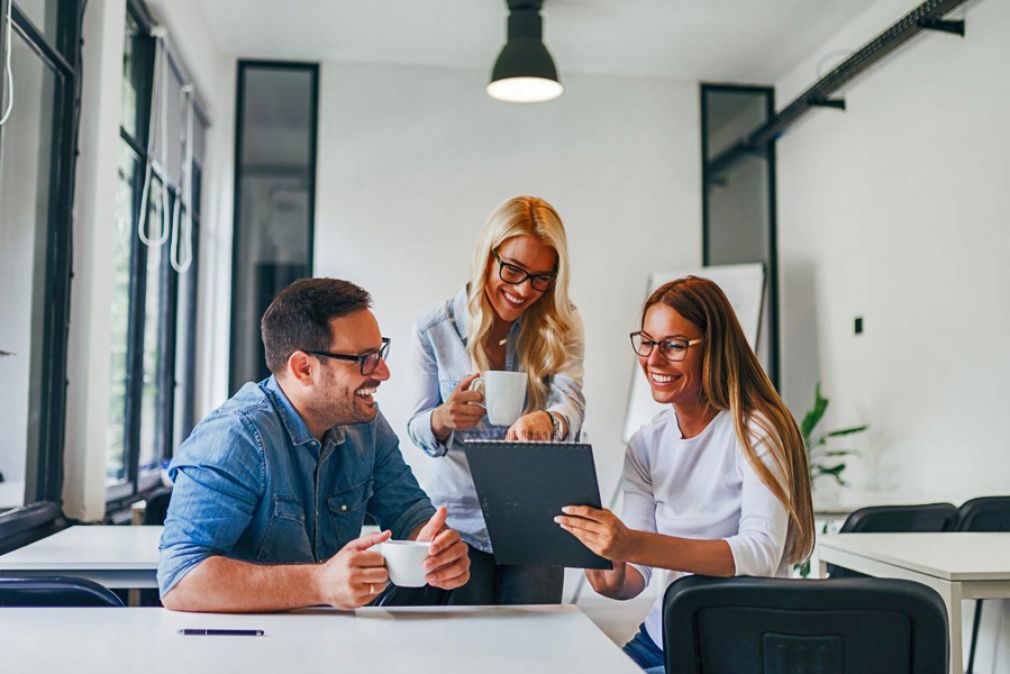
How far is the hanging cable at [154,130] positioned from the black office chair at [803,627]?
3486 millimetres

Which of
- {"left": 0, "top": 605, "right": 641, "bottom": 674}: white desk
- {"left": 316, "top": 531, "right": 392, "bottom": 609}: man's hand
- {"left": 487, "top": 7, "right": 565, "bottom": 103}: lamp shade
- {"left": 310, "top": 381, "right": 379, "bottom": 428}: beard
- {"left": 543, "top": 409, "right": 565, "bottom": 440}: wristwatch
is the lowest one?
{"left": 0, "top": 605, "right": 641, "bottom": 674}: white desk

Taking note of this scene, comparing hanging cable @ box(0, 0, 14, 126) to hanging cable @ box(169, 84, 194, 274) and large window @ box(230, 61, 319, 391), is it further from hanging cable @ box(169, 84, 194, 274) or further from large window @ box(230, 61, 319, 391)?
large window @ box(230, 61, 319, 391)

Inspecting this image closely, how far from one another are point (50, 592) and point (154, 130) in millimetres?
3298

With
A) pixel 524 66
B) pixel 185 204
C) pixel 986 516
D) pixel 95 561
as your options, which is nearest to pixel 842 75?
pixel 524 66

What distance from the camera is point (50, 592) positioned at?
1.58 meters

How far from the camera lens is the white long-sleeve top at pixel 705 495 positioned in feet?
5.32

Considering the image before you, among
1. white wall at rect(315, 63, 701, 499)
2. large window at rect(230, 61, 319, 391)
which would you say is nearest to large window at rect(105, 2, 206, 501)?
large window at rect(230, 61, 319, 391)

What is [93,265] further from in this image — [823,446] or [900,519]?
[823,446]

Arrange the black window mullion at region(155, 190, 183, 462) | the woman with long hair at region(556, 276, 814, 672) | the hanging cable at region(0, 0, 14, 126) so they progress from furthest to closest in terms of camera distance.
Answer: the black window mullion at region(155, 190, 183, 462)
the hanging cable at region(0, 0, 14, 126)
the woman with long hair at region(556, 276, 814, 672)

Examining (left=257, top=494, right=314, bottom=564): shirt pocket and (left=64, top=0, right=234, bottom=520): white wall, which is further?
(left=64, top=0, right=234, bottom=520): white wall

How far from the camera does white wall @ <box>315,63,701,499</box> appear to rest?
585cm

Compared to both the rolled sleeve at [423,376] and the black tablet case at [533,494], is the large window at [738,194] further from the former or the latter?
the black tablet case at [533,494]

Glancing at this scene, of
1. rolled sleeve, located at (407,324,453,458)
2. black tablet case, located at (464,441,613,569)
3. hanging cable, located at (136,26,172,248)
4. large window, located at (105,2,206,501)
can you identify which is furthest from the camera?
hanging cable, located at (136,26,172,248)

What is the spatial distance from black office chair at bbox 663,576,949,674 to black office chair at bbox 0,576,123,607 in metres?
0.96
